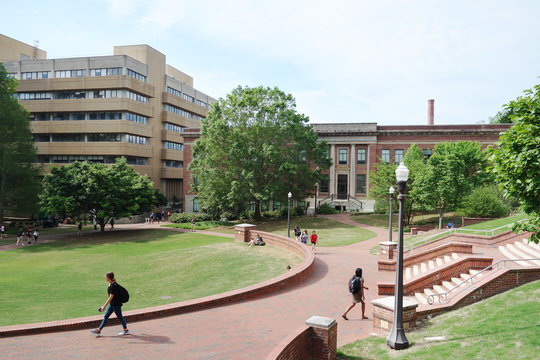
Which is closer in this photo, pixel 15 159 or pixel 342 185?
pixel 15 159

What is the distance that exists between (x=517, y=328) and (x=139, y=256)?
23.8 meters

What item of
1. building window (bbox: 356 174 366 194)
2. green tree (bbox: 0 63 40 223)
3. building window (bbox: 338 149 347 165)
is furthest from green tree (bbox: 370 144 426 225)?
green tree (bbox: 0 63 40 223)

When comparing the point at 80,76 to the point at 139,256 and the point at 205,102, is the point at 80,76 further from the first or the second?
the point at 139,256

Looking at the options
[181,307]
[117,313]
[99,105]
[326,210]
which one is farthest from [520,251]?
[99,105]

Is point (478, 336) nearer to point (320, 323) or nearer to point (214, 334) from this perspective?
point (320, 323)

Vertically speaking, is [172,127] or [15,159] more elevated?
[172,127]

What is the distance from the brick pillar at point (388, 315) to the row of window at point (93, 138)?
177 feet

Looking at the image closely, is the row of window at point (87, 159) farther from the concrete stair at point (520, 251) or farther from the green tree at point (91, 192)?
the concrete stair at point (520, 251)

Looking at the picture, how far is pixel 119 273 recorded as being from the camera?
21.8 meters

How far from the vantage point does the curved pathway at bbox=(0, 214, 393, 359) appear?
830cm

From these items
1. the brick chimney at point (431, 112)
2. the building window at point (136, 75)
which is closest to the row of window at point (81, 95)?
the building window at point (136, 75)

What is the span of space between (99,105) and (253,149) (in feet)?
97.5

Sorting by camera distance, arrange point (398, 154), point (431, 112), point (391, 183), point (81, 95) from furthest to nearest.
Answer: point (81, 95) → point (431, 112) → point (398, 154) → point (391, 183)

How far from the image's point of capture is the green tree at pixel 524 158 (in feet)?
28.3
